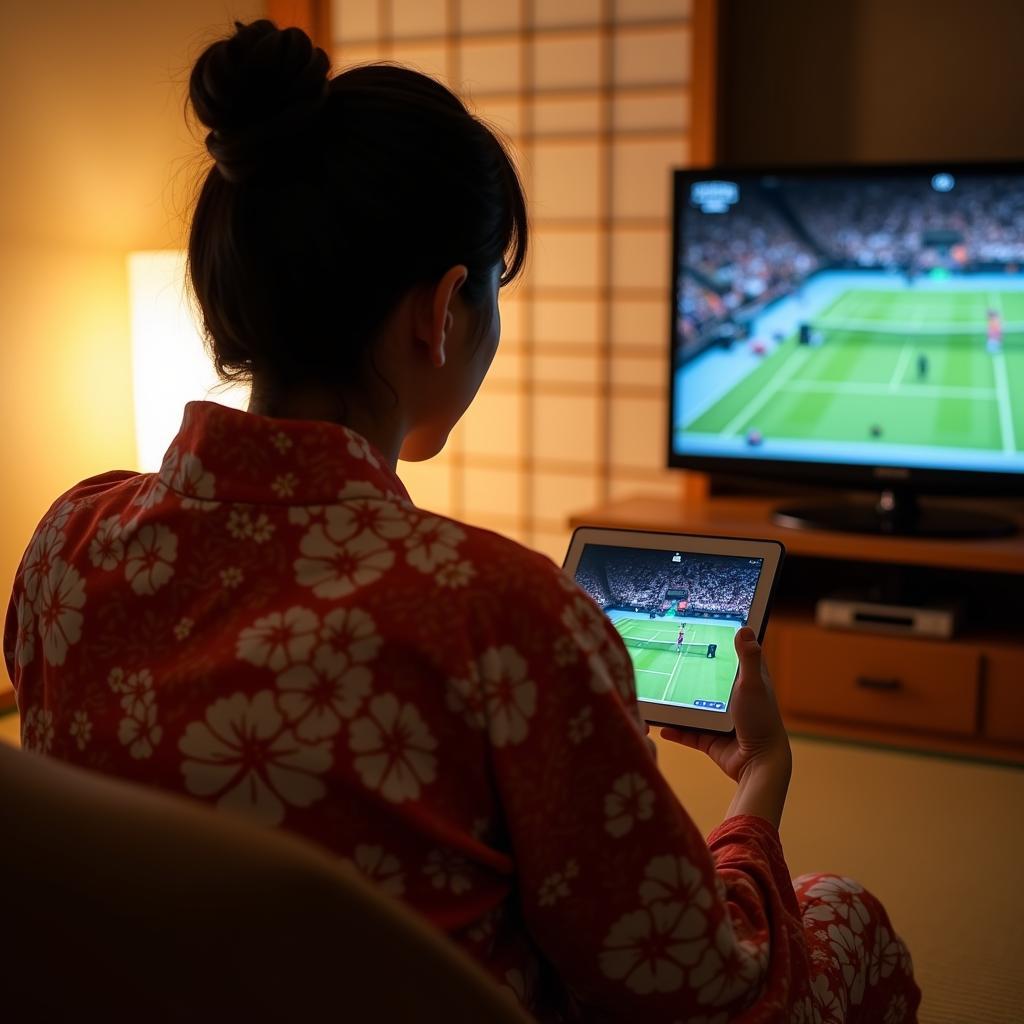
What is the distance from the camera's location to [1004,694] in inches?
111

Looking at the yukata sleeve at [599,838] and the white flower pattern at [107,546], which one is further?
the white flower pattern at [107,546]

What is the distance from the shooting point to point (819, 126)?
3402 millimetres

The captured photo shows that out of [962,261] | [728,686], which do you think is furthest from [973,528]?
[728,686]

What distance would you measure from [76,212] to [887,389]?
2188 mm

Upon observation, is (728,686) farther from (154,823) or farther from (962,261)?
(962,261)

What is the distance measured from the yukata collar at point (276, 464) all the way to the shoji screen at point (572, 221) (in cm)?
289

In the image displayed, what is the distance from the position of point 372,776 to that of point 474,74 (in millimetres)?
3423

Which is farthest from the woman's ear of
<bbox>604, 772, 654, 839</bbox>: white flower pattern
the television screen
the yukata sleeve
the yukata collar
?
the television screen

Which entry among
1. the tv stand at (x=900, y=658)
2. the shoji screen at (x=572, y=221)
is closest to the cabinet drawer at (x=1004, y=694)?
the tv stand at (x=900, y=658)

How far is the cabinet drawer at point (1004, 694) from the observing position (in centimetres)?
279

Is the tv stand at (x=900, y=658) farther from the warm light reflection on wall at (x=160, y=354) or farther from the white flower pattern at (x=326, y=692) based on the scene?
the white flower pattern at (x=326, y=692)

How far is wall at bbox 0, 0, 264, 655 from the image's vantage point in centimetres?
308

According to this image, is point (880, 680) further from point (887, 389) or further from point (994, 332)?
point (994, 332)

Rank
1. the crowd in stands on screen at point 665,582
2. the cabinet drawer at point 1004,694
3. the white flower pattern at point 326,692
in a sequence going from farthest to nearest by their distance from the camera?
1. the cabinet drawer at point 1004,694
2. the crowd in stands on screen at point 665,582
3. the white flower pattern at point 326,692
